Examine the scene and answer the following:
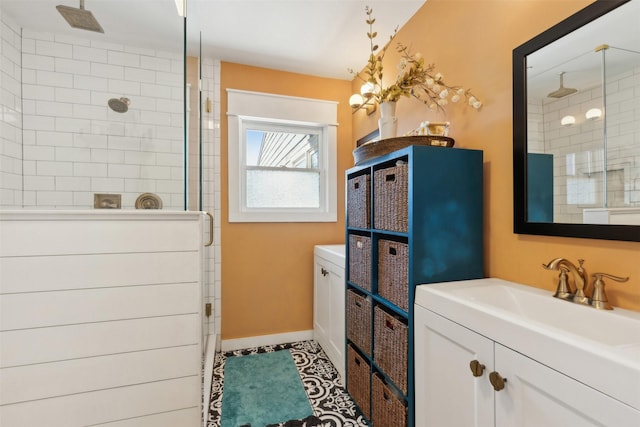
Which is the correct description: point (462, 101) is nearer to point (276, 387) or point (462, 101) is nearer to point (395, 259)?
point (395, 259)

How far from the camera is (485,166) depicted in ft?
4.65

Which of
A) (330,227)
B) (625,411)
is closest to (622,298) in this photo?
(625,411)

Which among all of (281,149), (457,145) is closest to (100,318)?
(457,145)

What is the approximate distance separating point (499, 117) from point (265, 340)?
249 cm

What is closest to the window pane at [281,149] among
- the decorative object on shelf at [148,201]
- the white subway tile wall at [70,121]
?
the white subway tile wall at [70,121]

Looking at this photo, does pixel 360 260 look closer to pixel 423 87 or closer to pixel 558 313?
pixel 558 313

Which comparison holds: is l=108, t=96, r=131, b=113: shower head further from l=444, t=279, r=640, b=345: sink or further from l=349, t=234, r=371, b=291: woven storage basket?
l=444, t=279, r=640, b=345: sink

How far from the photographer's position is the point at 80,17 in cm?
138

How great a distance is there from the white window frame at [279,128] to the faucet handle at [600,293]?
2075 mm

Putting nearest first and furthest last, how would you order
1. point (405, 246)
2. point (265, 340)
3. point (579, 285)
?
1. point (579, 285)
2. point (405, 246)
3. point (265, 340)

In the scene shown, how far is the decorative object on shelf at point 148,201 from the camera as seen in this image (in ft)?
5.15

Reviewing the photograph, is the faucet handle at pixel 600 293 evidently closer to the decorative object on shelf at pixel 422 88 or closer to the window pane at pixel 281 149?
the decorative object on shelf at pixel 422 88

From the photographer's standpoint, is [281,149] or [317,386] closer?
[317,386]

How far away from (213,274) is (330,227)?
1.17m
